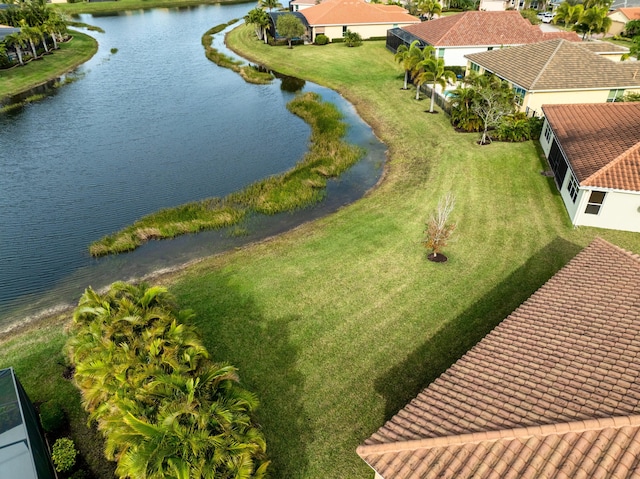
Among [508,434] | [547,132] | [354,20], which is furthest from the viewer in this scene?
[354,20]

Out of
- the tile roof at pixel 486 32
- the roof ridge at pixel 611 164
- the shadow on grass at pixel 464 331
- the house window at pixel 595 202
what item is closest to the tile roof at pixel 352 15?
the tile roof at pixel 486 32

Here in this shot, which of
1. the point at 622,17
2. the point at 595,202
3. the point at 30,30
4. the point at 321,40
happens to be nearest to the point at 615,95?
the point at 595,202

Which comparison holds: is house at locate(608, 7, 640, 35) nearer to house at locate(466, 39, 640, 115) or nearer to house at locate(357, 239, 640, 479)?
house at locate(466, 39, 640, 115)

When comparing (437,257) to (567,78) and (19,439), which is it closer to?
(19,439)

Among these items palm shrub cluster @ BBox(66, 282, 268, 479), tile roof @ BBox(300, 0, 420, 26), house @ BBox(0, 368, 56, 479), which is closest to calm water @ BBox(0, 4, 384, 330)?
house @ BBox(0, 368, 56, 479)

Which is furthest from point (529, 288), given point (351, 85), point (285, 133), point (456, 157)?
point (351, 85)

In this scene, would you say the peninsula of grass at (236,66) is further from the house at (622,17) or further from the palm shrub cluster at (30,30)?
the house at (622,17)
